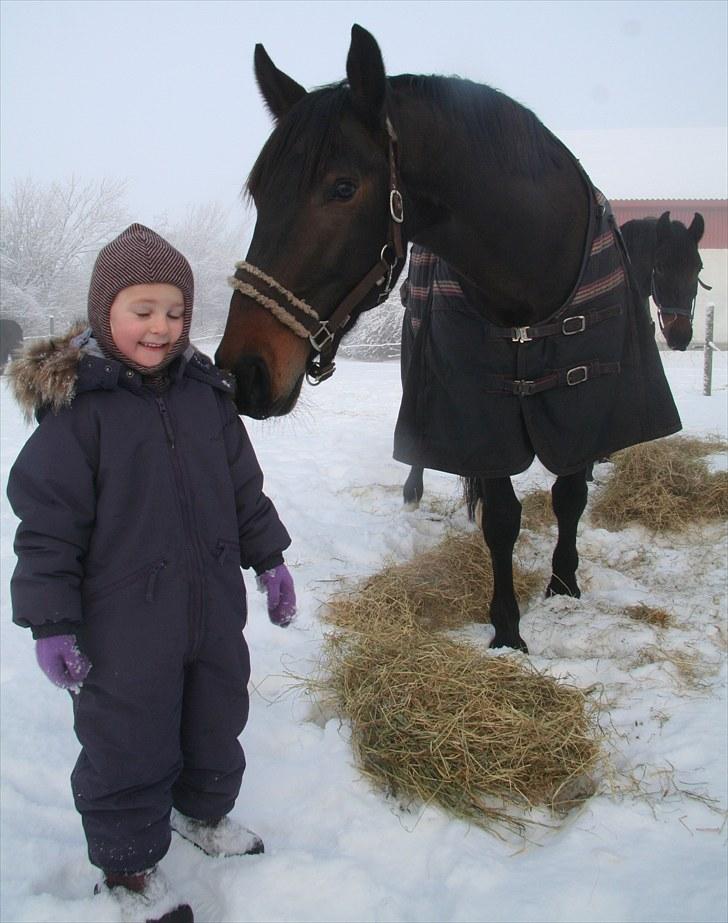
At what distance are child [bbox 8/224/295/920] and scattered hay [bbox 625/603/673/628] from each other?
1854mm

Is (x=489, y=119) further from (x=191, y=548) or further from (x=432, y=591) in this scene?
(x=432, y=591)

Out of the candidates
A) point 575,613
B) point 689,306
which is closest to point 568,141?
point 689,306

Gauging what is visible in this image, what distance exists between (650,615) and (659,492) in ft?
4.61

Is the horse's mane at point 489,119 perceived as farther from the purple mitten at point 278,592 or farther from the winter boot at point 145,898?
the winter boot at point 145,898

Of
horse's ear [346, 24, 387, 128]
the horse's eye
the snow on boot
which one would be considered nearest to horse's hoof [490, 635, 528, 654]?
the snow on boot

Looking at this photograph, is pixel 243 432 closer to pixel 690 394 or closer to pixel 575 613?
pixel 575 613

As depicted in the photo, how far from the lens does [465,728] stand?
1891mm

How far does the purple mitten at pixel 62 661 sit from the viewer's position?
1.25 meters

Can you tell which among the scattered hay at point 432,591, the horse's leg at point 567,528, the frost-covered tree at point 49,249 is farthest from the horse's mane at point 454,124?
the frost-covered tree at point 49,249

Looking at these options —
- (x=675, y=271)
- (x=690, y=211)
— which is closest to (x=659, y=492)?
(x=675, y=271)

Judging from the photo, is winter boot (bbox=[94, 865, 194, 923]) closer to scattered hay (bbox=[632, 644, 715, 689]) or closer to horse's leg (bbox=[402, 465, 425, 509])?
scattered hay (bbox=[632, 644, 715, 689])

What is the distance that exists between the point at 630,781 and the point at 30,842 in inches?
58.0

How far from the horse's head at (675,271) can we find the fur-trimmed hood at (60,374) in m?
5.01

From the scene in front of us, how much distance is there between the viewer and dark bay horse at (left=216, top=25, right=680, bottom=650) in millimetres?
1667
